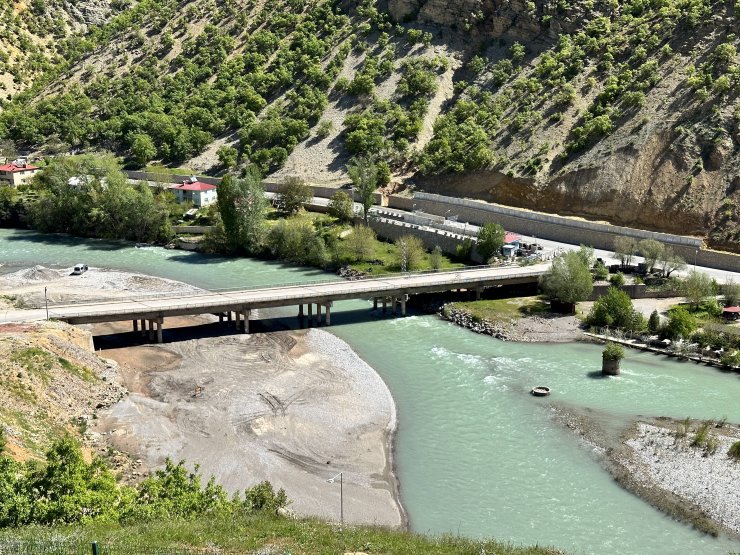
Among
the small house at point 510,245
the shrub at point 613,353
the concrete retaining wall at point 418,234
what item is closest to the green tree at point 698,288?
the shrub at point 613,353

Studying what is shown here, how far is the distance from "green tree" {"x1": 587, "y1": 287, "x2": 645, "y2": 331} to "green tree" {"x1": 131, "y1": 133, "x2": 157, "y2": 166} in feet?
212

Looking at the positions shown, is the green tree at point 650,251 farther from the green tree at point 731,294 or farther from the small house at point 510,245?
the small house at point 510,245

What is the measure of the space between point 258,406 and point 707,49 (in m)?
56.5

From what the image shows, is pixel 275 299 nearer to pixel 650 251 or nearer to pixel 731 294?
pixel 650 251

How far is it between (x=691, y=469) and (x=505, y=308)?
2311 centimetres

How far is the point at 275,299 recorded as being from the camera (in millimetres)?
51594

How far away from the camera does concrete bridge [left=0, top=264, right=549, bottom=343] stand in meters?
48.0

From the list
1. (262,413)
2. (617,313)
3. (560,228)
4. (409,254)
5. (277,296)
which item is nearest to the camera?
(262,413)

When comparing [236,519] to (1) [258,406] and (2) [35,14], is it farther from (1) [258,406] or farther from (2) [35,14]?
(2) [35,14]

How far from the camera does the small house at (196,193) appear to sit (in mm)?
82938

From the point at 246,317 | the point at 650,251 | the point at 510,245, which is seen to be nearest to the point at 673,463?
the point at 650,251

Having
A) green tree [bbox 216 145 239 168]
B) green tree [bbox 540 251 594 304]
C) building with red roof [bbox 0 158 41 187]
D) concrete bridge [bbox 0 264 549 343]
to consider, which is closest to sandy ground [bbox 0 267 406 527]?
concrete bridge [bbox 0 264 549 343]

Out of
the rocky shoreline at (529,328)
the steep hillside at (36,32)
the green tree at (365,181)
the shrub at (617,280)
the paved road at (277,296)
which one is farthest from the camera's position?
the steep hillside at (36,32)

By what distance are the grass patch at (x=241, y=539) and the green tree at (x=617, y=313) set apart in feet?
88.9
